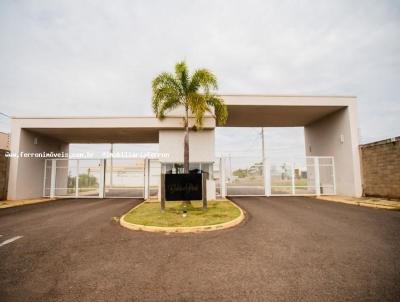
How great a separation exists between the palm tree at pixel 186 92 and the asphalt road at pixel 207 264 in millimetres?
5921

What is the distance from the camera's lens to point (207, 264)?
4.61m

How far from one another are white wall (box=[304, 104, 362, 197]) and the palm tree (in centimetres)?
989

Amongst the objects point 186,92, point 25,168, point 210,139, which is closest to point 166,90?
point 186,92

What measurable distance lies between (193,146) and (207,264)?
1141cm

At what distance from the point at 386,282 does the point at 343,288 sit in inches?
31.6

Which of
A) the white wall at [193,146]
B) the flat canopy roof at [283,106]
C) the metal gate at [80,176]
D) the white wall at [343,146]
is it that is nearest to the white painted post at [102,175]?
the metal gate at [80,176]

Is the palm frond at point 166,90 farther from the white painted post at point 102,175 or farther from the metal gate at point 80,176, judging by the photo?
the white painted post at point 102,175

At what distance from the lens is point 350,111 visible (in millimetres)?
15836

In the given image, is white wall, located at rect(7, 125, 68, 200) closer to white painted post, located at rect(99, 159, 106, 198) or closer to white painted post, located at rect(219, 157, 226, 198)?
white painted post, located at rect(99, 159, 106, 198)

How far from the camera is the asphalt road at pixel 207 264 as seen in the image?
3465 millimetres

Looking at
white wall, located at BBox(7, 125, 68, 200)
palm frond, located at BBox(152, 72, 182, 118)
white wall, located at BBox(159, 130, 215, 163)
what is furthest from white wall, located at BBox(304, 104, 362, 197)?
white wall, located at BBox(7, 125, 68, 200)

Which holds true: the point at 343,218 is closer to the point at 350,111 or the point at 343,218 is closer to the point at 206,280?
the point at 206,280

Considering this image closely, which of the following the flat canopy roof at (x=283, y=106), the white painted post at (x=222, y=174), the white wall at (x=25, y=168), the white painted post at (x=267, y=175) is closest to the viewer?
the flat canopy roof at (x=283, y=106)

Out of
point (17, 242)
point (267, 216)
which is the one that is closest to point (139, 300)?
point (17, 242)
